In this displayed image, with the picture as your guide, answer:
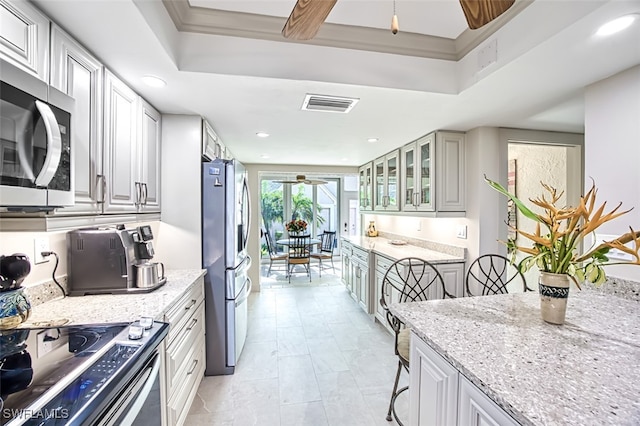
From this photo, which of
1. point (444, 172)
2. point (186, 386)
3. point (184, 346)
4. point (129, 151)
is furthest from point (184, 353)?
point (444, 172)

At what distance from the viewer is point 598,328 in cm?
121

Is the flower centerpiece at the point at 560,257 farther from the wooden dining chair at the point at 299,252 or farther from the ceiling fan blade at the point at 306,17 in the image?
the wooden dining chair at the point at 299,252

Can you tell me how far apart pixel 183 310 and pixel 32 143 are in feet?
4.11

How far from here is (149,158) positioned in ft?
6.89

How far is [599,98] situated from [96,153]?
2947 mm

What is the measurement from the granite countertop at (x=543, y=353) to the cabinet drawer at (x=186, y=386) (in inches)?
54.8

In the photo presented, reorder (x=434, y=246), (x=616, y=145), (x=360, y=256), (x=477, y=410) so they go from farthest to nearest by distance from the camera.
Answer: (x=360, y=256) < (x=434, y=246) < (x=616, y=145) < (x=477, y=410)

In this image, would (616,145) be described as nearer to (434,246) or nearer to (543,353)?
(543,353)

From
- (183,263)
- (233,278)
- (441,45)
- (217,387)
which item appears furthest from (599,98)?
(217,387)

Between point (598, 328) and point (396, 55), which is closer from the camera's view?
point (598, 328)

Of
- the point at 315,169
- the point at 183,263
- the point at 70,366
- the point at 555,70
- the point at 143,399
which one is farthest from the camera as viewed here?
the point at 315,169

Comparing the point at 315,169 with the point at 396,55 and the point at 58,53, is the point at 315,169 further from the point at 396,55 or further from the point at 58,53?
the point at 58,53

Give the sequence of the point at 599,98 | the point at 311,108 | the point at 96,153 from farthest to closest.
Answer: the point at 311,108 → the point at 599,98 → the point at 96,153

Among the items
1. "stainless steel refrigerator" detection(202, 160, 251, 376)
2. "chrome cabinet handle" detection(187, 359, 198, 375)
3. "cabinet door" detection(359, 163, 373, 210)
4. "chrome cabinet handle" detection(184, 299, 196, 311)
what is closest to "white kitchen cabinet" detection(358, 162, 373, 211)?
"cabinet door" detection(359, 163, 373, 210)
